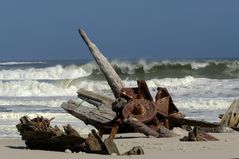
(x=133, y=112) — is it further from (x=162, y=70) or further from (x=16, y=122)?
(x=162, y=70)

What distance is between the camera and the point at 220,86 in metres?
24.9

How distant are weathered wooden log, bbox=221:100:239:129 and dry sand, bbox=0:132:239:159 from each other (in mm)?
917

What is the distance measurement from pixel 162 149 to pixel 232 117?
9.14 feet

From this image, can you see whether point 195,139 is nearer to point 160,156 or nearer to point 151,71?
point 160,156

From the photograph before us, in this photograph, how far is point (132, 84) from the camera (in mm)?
29766

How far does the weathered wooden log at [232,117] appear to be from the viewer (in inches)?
397

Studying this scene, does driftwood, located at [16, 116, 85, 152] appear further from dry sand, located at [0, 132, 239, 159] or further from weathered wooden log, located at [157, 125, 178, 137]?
weathered wooden log, located at [157, 125, 178, 137]

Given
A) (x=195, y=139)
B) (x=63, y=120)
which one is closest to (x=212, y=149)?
(x=195, y=139)

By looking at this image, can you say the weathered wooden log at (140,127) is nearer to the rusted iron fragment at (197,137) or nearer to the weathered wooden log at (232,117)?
the rusted iron fragment at (197,137)

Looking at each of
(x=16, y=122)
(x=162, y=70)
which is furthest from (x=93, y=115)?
(x=162, y=70)

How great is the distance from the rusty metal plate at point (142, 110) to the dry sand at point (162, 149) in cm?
32

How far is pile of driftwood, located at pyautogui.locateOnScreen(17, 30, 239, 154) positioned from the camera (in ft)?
24.0

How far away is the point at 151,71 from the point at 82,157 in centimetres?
2757

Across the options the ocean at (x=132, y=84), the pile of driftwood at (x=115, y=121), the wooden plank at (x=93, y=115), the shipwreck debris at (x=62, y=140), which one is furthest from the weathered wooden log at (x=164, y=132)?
the ocean at (x=132, y=84)
